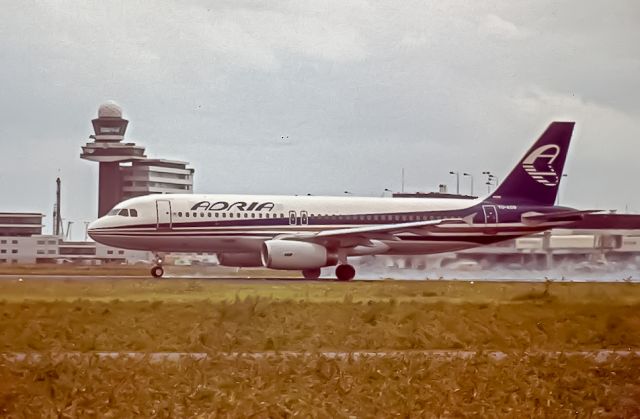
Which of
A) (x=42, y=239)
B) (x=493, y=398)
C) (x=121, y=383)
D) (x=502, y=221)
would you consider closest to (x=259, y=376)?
(x=121, y=383)

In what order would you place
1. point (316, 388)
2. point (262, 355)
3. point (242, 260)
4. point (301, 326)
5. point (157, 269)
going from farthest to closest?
1. point (242, 260)
2. point (157, 269)
3. point (301, 326)
4. point (262, 355)
5. point (316, 388)

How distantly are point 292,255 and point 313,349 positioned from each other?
26.4 metres

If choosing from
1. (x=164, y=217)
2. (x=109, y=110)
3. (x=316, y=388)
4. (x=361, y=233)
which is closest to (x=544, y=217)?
(x=361, y=233)

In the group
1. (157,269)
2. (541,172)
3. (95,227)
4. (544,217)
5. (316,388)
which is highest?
(541,172)

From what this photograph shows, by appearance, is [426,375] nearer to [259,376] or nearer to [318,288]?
[259,376]

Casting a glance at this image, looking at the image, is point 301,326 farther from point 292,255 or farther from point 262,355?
point 292,255

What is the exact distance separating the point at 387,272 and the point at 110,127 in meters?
115

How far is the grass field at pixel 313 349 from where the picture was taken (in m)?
15.5

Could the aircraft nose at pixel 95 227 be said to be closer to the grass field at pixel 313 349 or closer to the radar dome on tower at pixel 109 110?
the grass field at pixel 313 349

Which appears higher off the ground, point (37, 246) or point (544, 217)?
point (544, 217)

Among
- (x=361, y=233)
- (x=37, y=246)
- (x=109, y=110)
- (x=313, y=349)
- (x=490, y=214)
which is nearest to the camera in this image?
(x=313, y=349)

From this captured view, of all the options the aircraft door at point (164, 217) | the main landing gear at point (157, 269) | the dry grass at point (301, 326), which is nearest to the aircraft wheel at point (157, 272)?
the main landing gear at point (157, 269)

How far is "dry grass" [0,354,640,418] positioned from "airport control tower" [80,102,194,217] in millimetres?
140710

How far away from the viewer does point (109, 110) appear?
6211 inches
